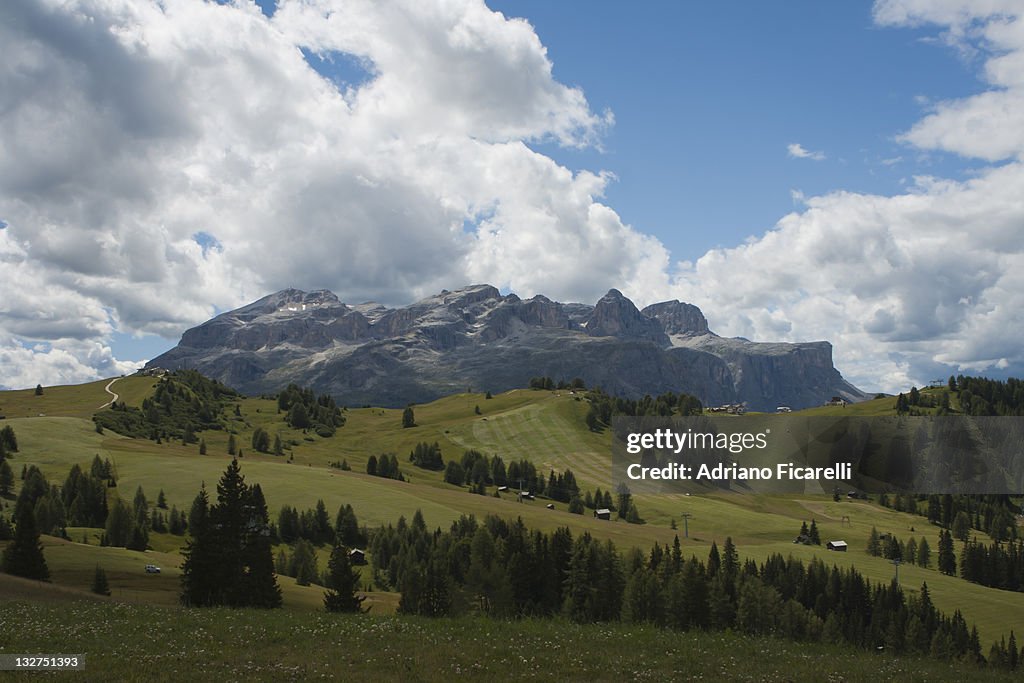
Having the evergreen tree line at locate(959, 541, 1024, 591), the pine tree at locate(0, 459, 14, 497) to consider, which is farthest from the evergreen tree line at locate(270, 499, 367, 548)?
the evergreen tree line at locate(959, 541, 1024, 591)

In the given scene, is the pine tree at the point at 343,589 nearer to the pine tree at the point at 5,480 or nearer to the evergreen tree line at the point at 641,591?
the evergreen tree line at the point at 641,591

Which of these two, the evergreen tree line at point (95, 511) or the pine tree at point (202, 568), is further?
the evergreen tree line at point (95, 511)

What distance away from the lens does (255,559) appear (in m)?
57.4

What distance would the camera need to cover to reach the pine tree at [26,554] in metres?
71.9

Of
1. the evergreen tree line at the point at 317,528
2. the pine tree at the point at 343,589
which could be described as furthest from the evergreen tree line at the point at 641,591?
the evergreen tree line at the point at 317,528

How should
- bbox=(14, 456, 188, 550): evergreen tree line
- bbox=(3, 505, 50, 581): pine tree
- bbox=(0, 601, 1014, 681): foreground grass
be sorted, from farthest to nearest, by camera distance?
bbox=(14, 456, 188, 550): evergreen tree line
bbox=(3, 505, 50, 581): pine tree
bbox=(0, 601, 1014, 681): foreground grass

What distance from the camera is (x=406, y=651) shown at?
27.4 meters

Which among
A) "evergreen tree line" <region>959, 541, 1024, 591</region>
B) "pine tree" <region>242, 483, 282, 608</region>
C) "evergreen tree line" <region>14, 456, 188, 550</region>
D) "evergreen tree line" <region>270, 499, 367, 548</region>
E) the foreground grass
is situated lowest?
"evergreen tree line" <region>959, 541, 1024, 591</region>

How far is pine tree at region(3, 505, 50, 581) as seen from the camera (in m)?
71.9

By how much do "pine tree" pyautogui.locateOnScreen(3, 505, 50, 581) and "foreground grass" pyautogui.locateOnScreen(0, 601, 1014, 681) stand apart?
45.1 metres

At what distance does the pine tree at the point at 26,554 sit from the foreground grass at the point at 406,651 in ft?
148

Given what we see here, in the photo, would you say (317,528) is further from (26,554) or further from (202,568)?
(202,568)

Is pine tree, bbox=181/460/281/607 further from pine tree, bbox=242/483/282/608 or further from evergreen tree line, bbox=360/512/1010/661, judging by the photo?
evergreen tree line, bbox=360/512/1010/661

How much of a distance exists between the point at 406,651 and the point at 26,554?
65611 millimetres
